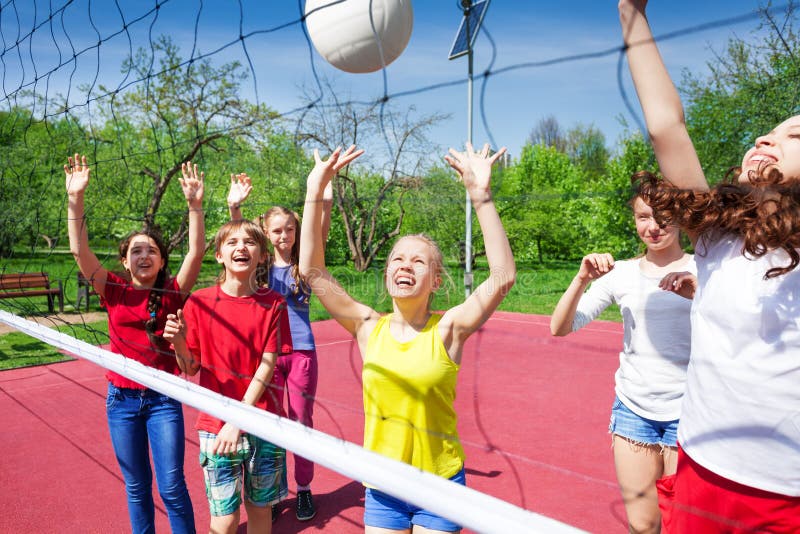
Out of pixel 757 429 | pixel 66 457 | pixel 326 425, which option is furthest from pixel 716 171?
pixel 66 457

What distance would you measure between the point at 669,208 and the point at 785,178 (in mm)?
212

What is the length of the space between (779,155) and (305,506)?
253cm

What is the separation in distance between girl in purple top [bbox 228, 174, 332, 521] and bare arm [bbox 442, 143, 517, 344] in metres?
1.27

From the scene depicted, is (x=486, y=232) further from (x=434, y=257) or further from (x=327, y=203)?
(x=327, y=203)

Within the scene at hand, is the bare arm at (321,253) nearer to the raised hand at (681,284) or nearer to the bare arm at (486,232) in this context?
the bare arm at (486,232)

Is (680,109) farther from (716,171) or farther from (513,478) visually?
(716,171)

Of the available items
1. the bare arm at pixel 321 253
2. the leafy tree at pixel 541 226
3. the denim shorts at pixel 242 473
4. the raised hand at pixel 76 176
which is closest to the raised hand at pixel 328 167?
the bare arm at pixel 321 253

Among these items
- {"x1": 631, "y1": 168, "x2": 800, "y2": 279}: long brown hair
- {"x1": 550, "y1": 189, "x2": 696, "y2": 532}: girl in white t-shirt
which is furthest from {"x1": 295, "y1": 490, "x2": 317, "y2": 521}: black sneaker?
{"x1": 631, "y1": 168, "x2": 800, "y2": 279}: long brown hair

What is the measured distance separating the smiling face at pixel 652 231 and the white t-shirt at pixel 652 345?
0.31 feet

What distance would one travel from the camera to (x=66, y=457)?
3.73 meters

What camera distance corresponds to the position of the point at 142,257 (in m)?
2.48

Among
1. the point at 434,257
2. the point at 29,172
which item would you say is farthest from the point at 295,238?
the point at 29,172

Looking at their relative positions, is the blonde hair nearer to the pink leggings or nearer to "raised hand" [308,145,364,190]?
"raised hand" [308,145,364,190]

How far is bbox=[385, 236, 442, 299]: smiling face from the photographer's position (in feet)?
5.95
